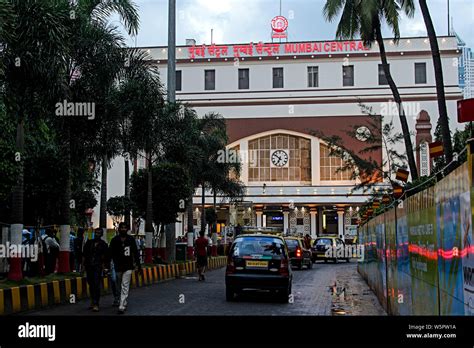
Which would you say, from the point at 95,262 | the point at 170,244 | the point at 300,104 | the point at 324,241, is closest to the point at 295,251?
the point at 170,244

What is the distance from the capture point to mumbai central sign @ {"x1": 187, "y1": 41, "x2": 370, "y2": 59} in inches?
2731

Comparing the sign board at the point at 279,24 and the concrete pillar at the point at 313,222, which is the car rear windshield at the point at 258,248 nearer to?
the concrete pillar at the point at 313,222

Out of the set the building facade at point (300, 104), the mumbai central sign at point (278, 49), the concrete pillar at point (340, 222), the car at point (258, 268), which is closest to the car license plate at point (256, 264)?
the car at point (258, 268)

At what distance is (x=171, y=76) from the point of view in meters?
29.8

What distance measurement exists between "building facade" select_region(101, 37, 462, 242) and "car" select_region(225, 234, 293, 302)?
48.2 m

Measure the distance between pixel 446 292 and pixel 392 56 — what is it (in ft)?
215

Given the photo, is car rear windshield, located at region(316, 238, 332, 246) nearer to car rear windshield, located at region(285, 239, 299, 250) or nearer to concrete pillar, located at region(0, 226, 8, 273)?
car rear windshield, located at region(285, 239, 299, 250)

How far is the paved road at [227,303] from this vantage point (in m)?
14.1

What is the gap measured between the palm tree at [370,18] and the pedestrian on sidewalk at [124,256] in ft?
49.0

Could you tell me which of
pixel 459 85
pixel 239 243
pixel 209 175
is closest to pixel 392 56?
pixel 459 85

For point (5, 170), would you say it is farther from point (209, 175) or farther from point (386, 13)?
point (209, 175)

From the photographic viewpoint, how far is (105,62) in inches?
805

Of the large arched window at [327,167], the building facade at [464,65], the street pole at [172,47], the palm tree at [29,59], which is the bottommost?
the palm tree at [29,59]
